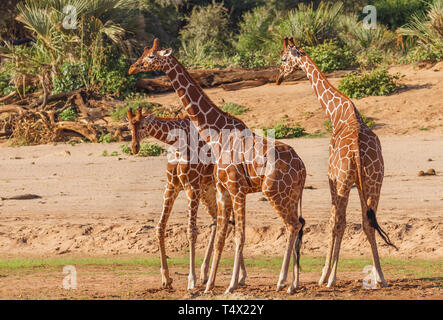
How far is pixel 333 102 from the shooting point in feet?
28.5

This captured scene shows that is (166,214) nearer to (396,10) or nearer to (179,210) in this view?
(179,210)

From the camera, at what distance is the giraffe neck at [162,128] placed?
820 cm

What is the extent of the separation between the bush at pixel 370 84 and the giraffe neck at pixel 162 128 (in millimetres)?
12232

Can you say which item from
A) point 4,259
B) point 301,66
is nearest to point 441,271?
point 301,66

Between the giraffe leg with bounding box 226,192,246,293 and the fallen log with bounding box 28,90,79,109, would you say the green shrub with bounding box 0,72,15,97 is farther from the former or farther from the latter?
the giraffe leg with bounding box 226,192,246,293

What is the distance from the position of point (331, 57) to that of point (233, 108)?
13.8 ft

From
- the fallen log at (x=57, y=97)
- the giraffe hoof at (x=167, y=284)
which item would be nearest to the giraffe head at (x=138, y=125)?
the giraffe hoof at (x=167, y=284)

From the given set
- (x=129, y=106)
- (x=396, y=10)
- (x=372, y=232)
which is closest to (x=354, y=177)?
(x=372, y=232)

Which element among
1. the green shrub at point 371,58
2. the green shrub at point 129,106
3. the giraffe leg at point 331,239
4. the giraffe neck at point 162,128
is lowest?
the giraffe leg at point 331,239

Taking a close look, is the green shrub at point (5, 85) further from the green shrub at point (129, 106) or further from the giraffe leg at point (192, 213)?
the giraffe leg at point (192, 213)

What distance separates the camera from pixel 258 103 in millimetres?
20578

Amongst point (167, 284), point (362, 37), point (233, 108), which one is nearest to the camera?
point (167, 284)

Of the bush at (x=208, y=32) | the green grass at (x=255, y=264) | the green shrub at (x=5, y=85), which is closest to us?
the green grass at (x=255, y=264)

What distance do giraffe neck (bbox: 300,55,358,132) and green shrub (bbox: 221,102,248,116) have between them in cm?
1092
